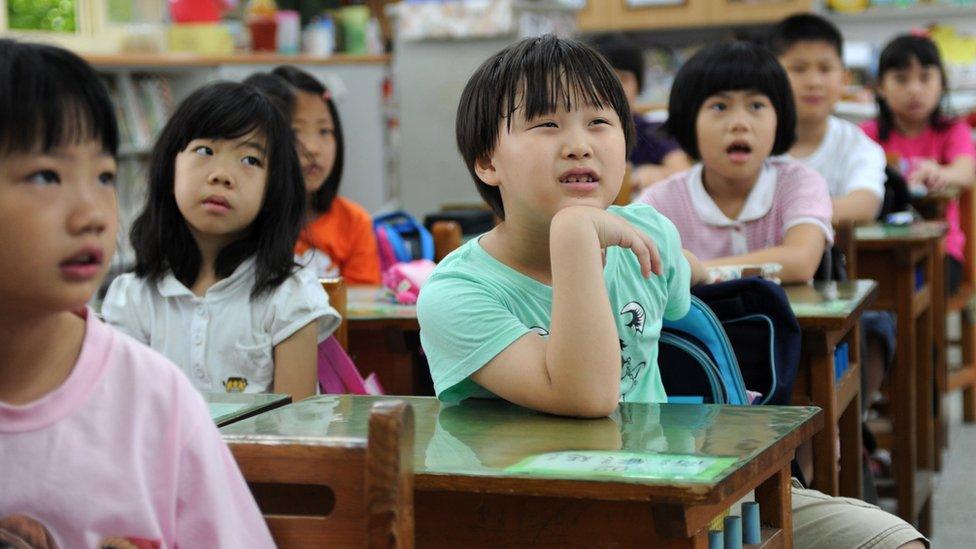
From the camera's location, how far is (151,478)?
972mm

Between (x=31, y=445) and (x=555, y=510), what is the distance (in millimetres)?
482

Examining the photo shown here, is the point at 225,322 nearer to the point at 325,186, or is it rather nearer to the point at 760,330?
the point at 760,330

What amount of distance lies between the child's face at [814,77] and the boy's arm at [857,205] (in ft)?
0.95

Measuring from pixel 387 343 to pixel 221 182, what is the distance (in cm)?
58

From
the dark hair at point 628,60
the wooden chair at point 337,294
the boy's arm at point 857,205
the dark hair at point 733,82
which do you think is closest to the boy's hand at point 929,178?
the boy's arm at point 857,205

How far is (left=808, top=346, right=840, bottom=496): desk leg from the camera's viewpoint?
214 cm

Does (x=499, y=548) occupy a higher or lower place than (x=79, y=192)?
lower

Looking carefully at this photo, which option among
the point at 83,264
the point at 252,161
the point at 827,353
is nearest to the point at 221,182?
the point at 252,161

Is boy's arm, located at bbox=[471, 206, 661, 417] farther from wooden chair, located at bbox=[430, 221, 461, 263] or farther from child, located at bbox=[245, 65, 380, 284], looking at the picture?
child, located at bbox=[245, 65, 380, 284]

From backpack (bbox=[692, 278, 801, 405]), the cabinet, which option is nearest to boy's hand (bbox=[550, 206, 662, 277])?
backpack (bbox=[692, 278, 801, 405])

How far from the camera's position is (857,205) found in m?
3.39

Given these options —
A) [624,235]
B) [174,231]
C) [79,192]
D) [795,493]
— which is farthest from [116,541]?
[174,231]

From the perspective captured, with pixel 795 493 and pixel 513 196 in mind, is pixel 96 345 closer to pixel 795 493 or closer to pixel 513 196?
pixel 513 196

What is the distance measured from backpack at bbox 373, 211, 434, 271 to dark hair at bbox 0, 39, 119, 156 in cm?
226
